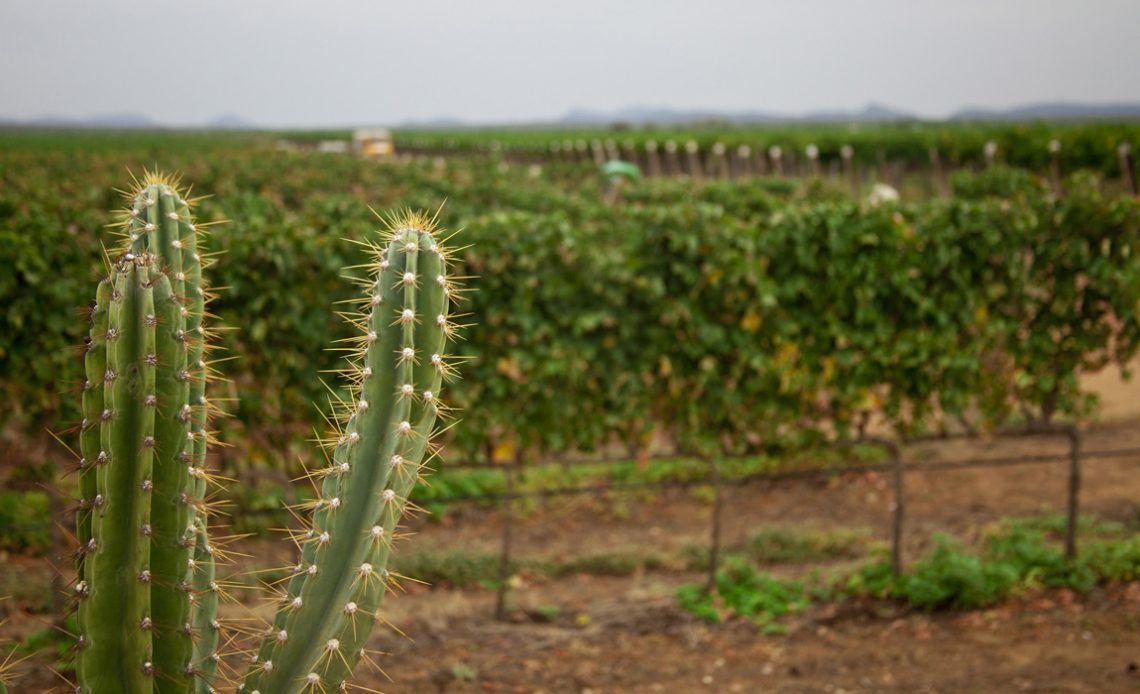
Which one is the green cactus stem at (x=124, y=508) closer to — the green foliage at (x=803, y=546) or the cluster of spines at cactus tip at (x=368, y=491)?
the cluster of spines at cactus tip at (x=368, y=491)

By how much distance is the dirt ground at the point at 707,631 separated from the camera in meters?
5.62

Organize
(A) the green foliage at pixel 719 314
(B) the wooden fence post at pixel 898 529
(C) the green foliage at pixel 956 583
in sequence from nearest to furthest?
1. (C) the green foliage at pixel 956 583
2. (B) the wooden fence post at pixel 898 529
3. (A) the green foliage at pixel 719 314

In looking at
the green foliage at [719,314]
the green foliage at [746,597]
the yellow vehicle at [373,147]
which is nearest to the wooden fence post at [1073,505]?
the green foliage at [719,314]

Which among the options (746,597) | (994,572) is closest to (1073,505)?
(994,572)

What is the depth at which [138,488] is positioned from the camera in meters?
2.54

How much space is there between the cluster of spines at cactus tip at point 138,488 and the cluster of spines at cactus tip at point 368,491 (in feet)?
0.92

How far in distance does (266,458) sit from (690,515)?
375cm

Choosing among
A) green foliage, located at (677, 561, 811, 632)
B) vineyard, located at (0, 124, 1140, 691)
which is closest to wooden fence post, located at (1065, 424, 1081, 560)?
vineyard, located at (0, 124, 1140, 691)

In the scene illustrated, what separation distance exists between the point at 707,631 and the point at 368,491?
13.9 ft

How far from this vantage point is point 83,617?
2.56 metres

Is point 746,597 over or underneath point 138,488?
underneath

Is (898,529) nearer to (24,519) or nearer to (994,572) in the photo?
(994,572)

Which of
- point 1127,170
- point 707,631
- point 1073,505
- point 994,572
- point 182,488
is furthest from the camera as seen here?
point 1127,170

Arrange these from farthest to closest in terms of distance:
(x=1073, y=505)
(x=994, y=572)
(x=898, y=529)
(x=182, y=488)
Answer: (x=1073, y=505) < (x=898, y=529) < (x=994, y=572) < (x=182, y=488)
